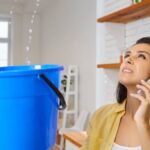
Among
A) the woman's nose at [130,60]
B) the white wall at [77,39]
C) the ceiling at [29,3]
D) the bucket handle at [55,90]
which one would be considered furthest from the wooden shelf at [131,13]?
the ceiling at [29,3]

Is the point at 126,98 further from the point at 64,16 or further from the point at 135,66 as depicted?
the point at 64,16

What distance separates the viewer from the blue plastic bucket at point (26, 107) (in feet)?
2.18

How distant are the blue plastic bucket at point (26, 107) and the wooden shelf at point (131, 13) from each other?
94 cm

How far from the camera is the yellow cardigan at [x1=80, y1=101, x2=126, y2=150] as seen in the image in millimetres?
1198

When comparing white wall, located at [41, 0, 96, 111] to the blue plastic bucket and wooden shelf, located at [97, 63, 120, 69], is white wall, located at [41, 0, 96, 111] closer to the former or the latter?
wooden shelf, located at [97, 63, 120, 69]

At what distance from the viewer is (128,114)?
1.22 m

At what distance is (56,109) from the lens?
0.80m

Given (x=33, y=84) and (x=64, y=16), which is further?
(x=64, y=16)

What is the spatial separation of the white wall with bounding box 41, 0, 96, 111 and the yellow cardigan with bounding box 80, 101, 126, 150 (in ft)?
5.80

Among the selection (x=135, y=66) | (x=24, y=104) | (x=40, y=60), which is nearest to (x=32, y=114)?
(x=24, y=104)

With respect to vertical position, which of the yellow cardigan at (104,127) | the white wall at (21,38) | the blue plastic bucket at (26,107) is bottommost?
the yellow cardigan at (104,127)

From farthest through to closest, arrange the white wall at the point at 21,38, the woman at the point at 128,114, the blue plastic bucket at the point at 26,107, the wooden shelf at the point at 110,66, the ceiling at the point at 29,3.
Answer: the white wall at the point at 21,38
the ceiling at the point at 29,3
the wooden shelf at the point at 110,66
the woman at the point at 128,114
the blue plastic bucket at the point at 26,107

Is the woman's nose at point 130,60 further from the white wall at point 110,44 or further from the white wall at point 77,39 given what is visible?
the white wall at point 77,39

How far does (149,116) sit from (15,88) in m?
0.55
